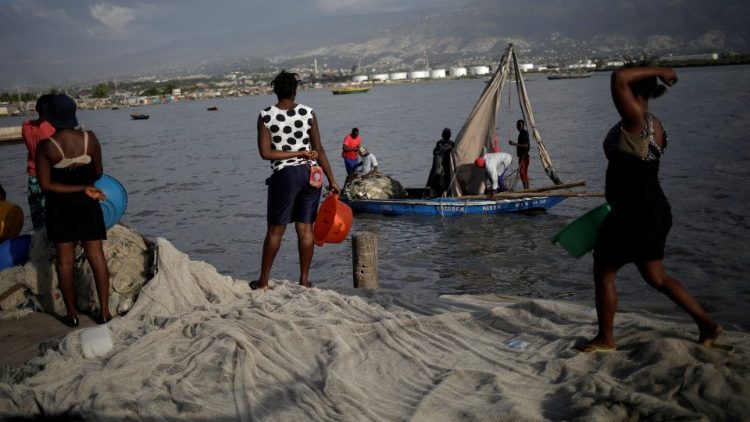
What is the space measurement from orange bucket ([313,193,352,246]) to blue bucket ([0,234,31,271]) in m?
2.90

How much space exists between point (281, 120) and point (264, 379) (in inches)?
96.7

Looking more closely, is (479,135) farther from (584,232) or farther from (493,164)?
(584,232)

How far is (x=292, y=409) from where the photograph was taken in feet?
12.1

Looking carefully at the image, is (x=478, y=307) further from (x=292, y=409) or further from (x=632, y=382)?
(x=292, y=409)

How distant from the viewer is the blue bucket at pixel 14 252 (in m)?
6.28

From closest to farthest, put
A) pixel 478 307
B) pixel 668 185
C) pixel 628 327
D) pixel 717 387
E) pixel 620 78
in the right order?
pixel 717 387 → pixel 620 78 → pixel 628 327 → pixel 478 307 → pixel 668 185

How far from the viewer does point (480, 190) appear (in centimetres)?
1363

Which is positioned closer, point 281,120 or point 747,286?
point 281,120

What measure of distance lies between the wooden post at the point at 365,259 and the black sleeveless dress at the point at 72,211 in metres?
2.59

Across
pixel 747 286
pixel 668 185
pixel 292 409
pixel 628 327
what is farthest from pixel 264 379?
pixel 668 185

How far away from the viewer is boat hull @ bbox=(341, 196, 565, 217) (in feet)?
43.7

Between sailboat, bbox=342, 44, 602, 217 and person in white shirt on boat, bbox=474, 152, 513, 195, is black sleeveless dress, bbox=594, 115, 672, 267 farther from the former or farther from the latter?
person in white shirt on boat, bbox=474, 152, 513, 195

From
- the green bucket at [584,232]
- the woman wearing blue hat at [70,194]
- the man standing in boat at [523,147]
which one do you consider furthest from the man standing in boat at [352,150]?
the green bucket at [584,232]

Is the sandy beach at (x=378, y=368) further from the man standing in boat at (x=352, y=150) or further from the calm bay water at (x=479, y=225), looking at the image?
the man standing in boat at (x=352, y=150)
